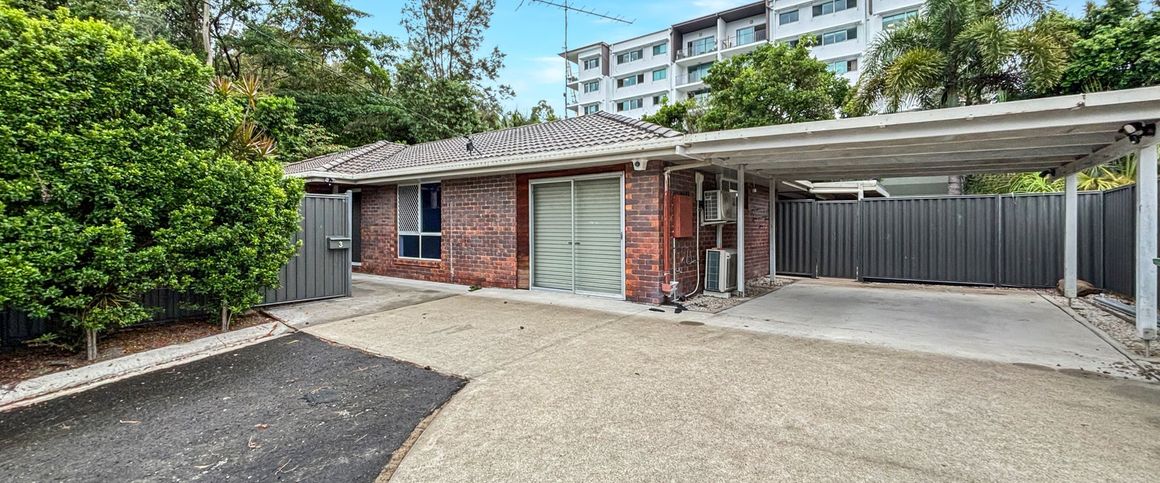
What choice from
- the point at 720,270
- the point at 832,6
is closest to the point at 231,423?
the point at 720,270

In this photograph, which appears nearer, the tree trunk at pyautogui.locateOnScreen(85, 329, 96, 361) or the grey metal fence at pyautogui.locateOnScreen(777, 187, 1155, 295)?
the tree trunk at pyautogui.locateOnScreen(85, 329, 96, 361)

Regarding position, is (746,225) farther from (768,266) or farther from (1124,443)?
(1124,443)

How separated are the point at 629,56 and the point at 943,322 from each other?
38.7m

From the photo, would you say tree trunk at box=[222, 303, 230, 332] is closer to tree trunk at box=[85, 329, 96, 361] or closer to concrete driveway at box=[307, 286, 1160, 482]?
tree trunk at box=[85, 329, 96, 361]

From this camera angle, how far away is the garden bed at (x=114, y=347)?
3775 mm

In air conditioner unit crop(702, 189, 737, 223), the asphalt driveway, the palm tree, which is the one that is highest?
the palm tree

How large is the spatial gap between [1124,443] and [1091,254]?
288 inches

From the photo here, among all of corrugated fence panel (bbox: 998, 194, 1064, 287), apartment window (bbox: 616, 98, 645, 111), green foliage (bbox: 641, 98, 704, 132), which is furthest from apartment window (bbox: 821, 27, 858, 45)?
corrugated fence panel (bbox: 998, 194, 1064, 287)

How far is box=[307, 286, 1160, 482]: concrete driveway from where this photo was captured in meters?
2.24

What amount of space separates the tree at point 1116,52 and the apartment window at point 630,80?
29398 millimetres

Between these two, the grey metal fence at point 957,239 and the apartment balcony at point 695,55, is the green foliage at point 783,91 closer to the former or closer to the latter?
the grey metal fence at point 957,239

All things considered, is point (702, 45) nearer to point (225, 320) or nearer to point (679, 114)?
point (679, 114)

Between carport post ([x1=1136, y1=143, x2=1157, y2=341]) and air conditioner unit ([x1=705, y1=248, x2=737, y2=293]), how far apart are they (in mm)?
4104

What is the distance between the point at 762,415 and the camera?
282cm
